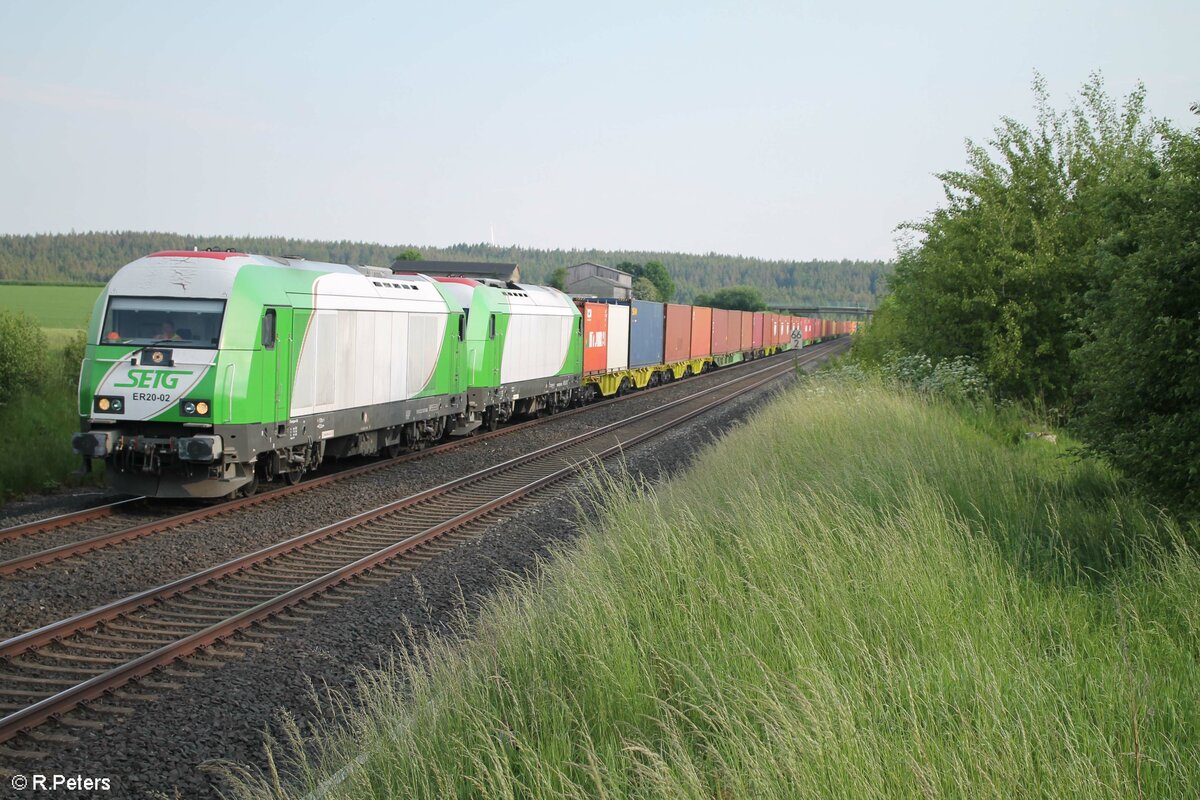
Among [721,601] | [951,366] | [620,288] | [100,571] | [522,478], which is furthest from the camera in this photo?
[620,288]

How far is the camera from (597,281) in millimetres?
107875

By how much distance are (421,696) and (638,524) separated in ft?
9.25

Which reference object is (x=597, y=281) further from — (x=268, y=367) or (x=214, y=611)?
(x=214, y=611)

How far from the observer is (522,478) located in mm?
16047

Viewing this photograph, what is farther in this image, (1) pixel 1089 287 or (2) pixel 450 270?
(2) pixel 450 270

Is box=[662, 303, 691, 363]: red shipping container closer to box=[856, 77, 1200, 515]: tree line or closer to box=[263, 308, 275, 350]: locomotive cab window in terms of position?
box=[856, 77, 1200, 515]: tree line

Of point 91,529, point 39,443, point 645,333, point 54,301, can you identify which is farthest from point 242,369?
point 54,301

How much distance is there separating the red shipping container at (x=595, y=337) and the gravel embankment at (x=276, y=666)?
1532 cm

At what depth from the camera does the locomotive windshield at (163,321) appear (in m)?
12.3

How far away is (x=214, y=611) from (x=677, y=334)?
32.7 meters

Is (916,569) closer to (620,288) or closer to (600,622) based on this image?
(600,622)

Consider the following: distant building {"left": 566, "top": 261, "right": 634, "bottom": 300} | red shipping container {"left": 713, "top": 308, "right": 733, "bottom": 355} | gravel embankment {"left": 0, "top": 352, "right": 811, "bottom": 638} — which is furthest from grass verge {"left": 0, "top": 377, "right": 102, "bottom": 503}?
distant building {"left": 566, "top": 261, "right": 634, "bottom": 300}

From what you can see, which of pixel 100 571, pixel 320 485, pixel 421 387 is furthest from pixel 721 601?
pixel 421 387

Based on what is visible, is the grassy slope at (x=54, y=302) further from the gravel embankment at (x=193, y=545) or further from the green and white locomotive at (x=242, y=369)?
the gravel embankment at (x=193, y=545)
